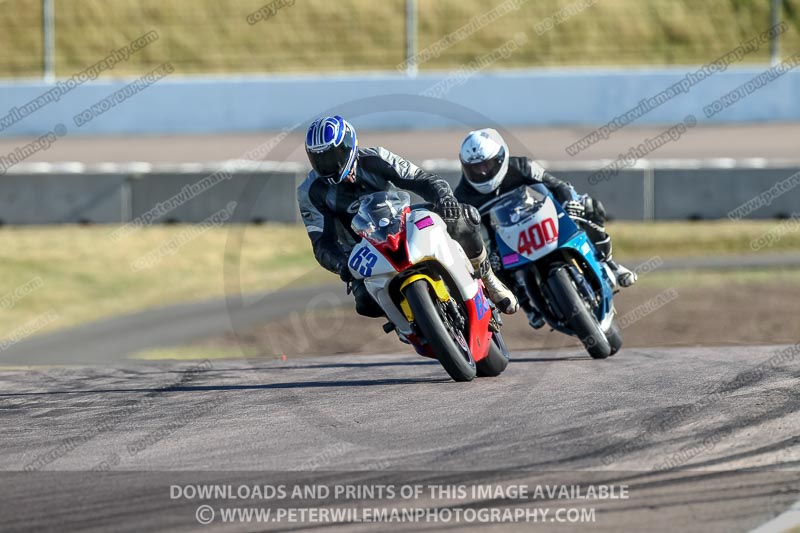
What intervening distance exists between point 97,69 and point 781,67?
14.2 m

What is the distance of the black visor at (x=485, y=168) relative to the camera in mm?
9234

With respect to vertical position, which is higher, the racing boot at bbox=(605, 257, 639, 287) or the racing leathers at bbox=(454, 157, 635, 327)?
the racing leathers at bbox=(454, 157, 635, 327)

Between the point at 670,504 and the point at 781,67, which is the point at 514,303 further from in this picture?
the point at 781,67

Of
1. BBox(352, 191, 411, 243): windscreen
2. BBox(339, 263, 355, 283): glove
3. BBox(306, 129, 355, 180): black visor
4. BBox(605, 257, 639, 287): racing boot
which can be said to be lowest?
BBox(605, 257, 639, 287): racing boot

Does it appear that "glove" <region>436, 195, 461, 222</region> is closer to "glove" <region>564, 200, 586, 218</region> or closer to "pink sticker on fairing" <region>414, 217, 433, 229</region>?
"pink sticker on fairing" <region>414, 217, 433, 229</region>

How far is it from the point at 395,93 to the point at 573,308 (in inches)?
668

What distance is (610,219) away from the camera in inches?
734

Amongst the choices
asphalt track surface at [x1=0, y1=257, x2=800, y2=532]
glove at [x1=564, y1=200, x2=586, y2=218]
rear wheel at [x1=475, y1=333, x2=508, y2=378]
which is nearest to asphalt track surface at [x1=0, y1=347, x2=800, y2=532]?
asphalt track surface at [x1=0, y1=257, x2=800, y2=532]

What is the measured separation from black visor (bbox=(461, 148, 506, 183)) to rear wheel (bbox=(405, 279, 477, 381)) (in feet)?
5.77

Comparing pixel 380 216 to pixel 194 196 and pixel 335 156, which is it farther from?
pixel 194 196

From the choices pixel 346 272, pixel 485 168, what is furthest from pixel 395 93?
pixel 346 272

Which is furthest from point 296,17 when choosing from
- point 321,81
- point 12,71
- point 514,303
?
point 514,303

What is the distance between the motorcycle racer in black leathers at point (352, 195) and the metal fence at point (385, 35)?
57.2 feet

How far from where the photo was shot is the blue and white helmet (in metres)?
8.00
